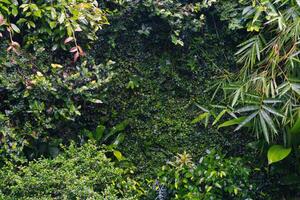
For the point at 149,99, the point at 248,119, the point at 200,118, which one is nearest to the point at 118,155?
the point at 149,99

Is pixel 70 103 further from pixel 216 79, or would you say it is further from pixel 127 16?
pixel 216 79

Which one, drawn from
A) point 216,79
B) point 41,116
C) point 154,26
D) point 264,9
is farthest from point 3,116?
point 264,9

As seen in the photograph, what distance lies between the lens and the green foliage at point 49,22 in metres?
3.41

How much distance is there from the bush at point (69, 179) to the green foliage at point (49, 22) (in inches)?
33.7

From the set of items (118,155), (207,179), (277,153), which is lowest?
(118,155)

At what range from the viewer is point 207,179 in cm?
338

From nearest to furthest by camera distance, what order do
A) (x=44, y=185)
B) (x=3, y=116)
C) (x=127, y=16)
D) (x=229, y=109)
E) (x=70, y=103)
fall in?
(x=44, y=185) → (x=3, y=116) → (x=70, y=103) → (x=229, y=109) → (x=127, y=16)

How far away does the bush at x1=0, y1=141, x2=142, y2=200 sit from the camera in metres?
3.04

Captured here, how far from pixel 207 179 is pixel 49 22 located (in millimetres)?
1719

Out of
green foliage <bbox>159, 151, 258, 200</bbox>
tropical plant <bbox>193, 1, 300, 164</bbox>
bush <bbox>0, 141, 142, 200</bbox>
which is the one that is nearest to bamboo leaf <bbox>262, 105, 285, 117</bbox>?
tropical plant <bbox>193, 1, 300, 164</bbox>

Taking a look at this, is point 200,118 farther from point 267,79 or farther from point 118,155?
point 118,155

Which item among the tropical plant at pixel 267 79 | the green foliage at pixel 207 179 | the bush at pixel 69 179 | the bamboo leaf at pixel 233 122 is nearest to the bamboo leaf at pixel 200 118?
the tropical plant at pixel 267 79

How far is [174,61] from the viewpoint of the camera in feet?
14.1

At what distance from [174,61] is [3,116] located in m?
1.71
